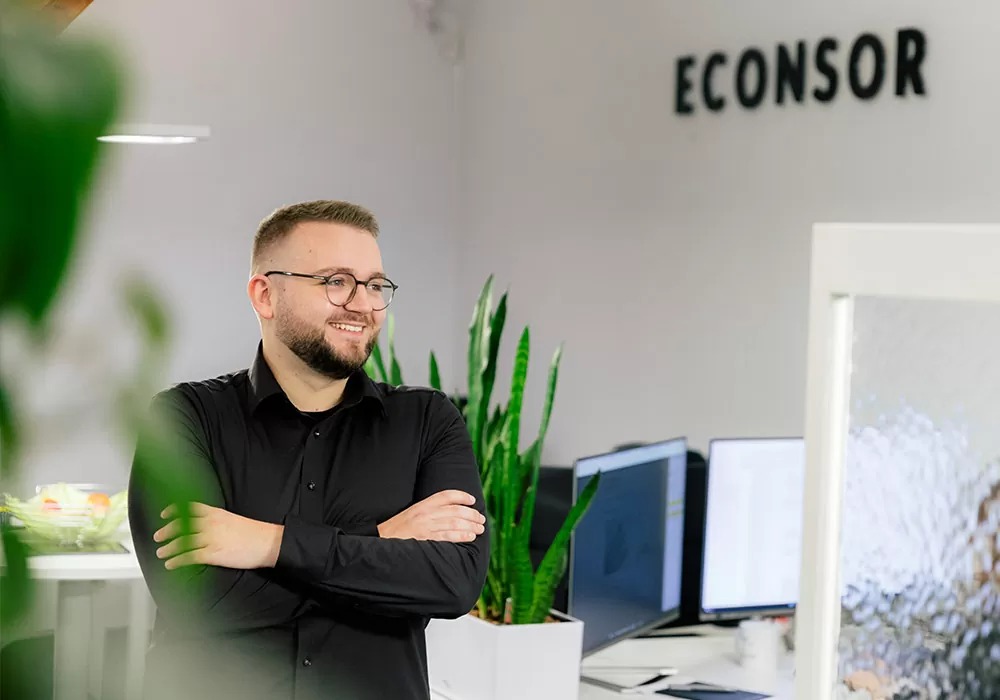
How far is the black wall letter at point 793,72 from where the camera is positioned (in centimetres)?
393

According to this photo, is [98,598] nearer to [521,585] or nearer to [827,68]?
[521,585]

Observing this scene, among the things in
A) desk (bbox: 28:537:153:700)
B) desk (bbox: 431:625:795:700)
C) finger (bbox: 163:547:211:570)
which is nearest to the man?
desk (bbox: 28:537:153:700)

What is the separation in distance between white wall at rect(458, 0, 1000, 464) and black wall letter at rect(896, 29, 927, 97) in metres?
0.03

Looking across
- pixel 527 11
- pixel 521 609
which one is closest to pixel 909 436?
pixel 521 609

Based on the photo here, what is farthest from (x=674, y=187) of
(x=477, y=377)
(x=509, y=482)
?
(x=509, y=482)

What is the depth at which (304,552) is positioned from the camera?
1.72 meters

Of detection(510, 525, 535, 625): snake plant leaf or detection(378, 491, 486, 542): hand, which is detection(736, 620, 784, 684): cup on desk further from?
detection(378, 491, 486, 542): hand

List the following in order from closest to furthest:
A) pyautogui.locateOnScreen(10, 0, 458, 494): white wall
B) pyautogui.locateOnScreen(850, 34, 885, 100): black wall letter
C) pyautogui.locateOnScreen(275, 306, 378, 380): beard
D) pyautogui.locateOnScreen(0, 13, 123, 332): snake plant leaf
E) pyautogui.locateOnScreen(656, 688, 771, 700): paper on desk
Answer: pyautogui.locateOnScreen(0, 13, 123, 332): snake plant leaf, pyautogui.locateOnScreen(275, 306, 378, 380): beard, pyautogui.locateOnScreen(656, 688, 771, 700): paper on desk, pyautogui.locateOnScreen(850, 34, 885, 100): black wall letter, pyautogui.locateOnScreen(10, 0, 458, 494): white wall

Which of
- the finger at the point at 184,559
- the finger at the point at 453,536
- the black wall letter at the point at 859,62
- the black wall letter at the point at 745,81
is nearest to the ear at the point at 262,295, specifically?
the finger at the point at 453,536

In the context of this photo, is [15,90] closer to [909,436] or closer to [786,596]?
[909,436]

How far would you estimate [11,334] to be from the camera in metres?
0.17

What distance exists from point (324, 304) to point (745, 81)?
2694mm

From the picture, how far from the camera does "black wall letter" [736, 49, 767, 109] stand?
4.05 meters

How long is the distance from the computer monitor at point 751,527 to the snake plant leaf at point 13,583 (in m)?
2.37
